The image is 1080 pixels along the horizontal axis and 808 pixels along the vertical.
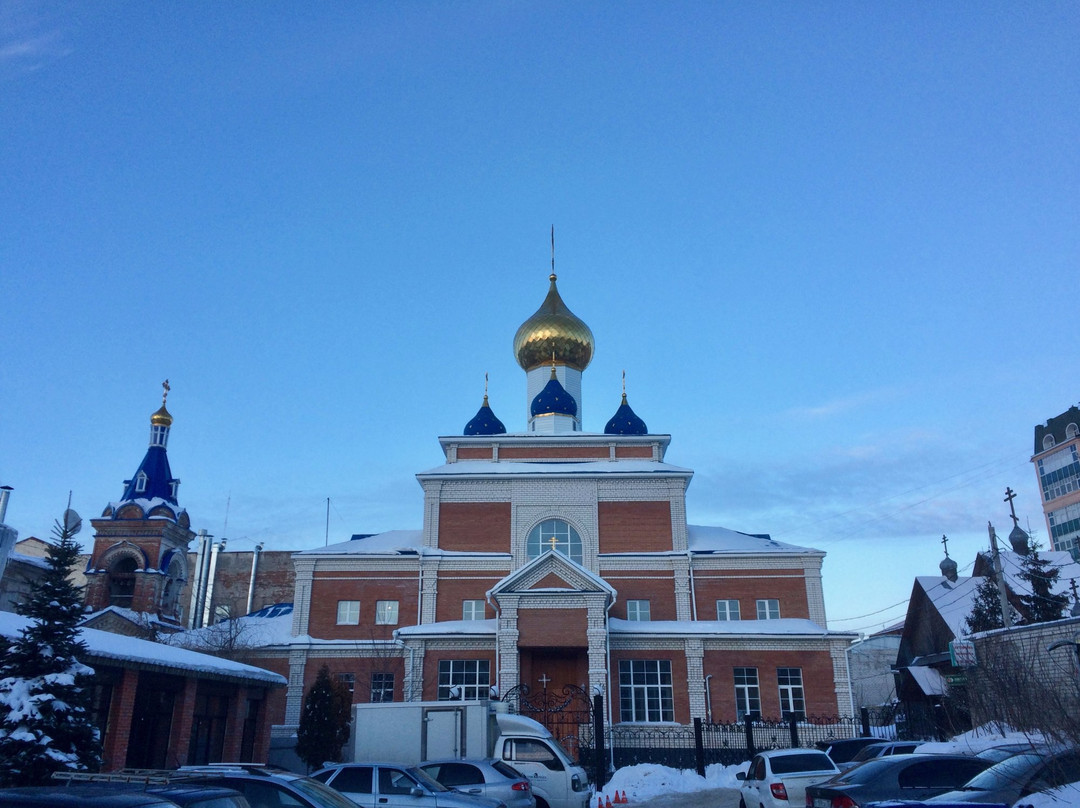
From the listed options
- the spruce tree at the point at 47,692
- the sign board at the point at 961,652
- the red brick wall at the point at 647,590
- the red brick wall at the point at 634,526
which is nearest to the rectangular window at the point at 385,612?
the red brick wall at the point at 647,590

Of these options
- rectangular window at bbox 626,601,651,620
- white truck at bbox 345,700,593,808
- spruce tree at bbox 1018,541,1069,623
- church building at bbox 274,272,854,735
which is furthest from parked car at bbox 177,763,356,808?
spruce tree at bbox 1018,541,1069,623

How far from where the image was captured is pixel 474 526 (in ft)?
106

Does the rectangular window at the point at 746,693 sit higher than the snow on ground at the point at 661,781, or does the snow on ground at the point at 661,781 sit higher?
the rectangular window at the point at 746,693

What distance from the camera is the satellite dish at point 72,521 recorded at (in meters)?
12.2

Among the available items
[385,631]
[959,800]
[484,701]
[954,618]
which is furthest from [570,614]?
[959,800]

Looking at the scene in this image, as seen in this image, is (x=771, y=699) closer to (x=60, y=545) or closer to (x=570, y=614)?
(x=570, y=614)

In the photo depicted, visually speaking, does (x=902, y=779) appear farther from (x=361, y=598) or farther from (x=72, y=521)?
(x=361, y=598)

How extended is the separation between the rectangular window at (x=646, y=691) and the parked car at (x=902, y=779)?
17.5m

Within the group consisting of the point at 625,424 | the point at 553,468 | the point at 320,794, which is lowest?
the point at 320,794

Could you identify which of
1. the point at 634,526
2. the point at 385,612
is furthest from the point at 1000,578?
the point at 385,612

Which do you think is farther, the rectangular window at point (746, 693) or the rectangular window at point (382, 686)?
the rectangular window at point (382, 686)

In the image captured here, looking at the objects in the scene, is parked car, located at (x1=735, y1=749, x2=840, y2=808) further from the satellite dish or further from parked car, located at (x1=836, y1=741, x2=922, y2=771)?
the satellite dish

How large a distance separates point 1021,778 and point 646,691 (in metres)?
19.7

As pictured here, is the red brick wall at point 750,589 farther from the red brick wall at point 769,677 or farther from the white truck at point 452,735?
the white truck at point 452,735
